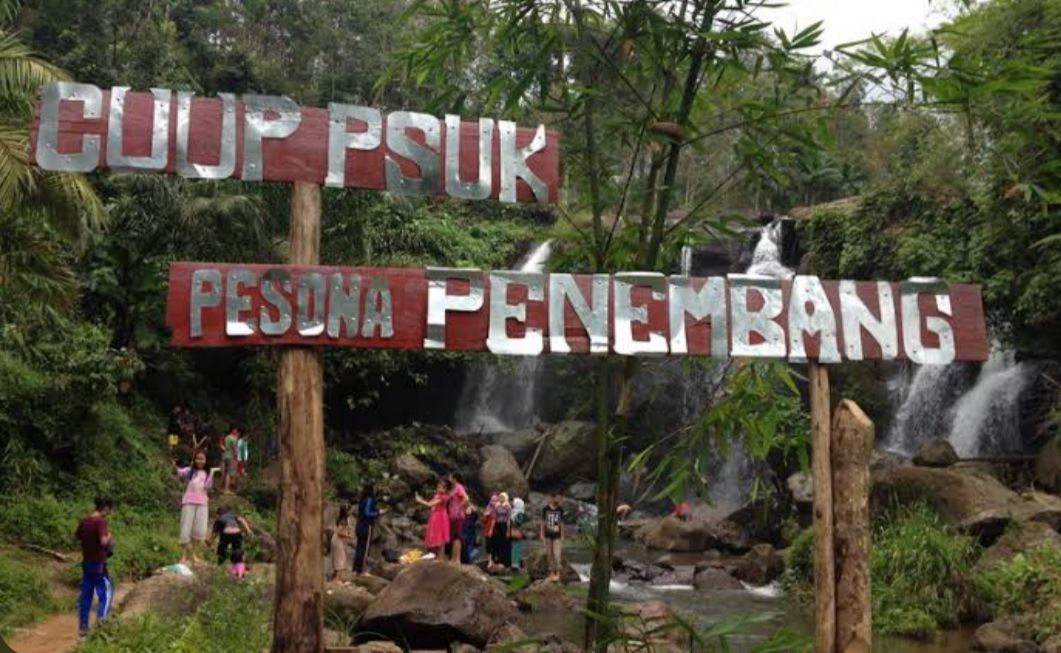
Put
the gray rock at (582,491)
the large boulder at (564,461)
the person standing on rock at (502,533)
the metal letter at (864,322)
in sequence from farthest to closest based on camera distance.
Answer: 1. the large boulder at (564,461)
2. the gray rock at (582,491)
3. the person standing on rock at (502,533)
4. the metal letter at (864,322)

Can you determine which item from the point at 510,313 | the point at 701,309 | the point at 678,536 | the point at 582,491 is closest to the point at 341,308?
the point at 510,313

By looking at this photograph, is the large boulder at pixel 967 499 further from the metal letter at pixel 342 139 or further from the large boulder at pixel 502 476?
the metal letter at pixel 342 139

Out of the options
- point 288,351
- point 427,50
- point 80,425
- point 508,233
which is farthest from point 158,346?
point 288,351

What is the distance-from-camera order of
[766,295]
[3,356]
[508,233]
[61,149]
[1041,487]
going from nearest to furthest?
[61,149] < [766,295] < [3,356] < [1041,487] < [508,233]

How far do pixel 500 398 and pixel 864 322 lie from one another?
67.6ft

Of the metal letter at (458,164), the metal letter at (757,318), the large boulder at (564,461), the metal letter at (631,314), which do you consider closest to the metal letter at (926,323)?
the metal letter at (757,318)

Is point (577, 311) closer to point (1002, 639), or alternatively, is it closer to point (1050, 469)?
point (1002, 639)

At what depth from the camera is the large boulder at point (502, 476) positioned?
21.3m

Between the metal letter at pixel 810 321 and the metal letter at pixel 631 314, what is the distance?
0.81m

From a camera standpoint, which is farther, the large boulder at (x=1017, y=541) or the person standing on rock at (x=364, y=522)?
the person standing on rock at (x=364, y=522)

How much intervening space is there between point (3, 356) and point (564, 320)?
35.5ft

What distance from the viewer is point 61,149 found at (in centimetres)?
522

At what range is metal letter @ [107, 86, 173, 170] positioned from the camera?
5266 mm

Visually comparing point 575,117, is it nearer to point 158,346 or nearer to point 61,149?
point 61,149
